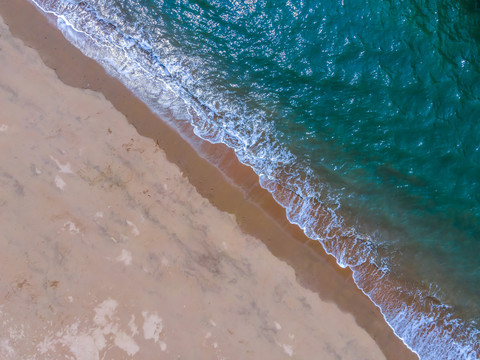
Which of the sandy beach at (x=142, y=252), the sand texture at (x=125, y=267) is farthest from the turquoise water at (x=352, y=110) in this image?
the sand texture at (x=125, y=267)

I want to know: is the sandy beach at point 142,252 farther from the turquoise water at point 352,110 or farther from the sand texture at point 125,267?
the turquoise water at point 352,110

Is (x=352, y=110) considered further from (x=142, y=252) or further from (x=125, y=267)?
(x=125, y=267)

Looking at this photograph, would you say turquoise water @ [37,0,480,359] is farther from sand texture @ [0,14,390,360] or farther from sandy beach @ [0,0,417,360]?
sand texture @ [0,14,390,360]

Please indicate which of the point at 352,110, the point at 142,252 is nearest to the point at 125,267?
the point at 142,252

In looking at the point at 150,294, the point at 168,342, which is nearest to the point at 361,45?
the point at 150,294

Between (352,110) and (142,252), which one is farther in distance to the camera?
(352,110)

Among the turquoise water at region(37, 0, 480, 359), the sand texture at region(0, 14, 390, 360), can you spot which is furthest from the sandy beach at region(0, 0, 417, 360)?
the turquoise water at region(37, 0, 480, 359)
